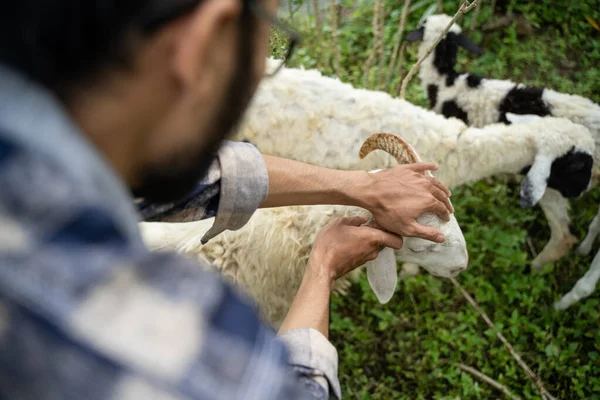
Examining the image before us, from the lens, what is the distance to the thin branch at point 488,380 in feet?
8.64

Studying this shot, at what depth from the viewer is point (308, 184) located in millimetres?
1649

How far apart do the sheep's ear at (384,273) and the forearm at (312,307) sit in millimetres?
501

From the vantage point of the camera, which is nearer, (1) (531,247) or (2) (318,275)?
(2) (318,275)

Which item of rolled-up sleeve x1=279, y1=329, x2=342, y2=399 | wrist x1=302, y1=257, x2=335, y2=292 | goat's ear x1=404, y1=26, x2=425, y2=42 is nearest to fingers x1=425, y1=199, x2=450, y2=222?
wrist x1=302, y1=257, x2=335, y2=292

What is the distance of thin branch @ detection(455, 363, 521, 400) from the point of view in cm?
263

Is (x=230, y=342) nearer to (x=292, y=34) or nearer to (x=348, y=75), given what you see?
(x=292, y=34)

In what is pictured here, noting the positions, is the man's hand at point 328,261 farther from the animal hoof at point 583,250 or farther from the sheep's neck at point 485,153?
the animal hoof at point 583,250

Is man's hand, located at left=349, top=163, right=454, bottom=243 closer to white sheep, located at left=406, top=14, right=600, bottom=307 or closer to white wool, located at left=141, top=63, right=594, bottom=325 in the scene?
white wool, located at left=141, top=63, right=594, bottom=325

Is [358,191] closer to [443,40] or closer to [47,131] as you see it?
[47,131]

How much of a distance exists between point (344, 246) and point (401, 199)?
0.25m

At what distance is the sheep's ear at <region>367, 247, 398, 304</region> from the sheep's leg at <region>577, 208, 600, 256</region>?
208 cm

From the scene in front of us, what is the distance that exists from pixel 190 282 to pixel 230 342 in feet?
0.29

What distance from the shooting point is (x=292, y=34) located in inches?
33.7

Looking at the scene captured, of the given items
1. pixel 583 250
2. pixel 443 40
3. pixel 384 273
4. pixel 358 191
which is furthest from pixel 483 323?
pixel 443 40
